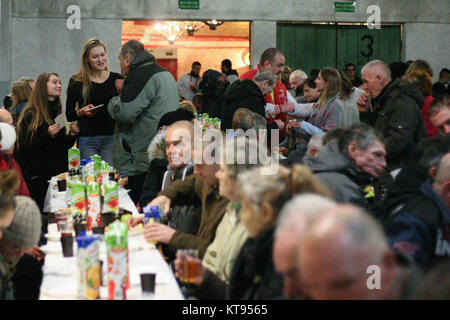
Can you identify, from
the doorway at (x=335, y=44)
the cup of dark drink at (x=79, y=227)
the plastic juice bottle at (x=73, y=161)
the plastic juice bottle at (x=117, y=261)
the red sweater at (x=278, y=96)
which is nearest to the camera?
the plastic juice bottle at (x=117, y=261)

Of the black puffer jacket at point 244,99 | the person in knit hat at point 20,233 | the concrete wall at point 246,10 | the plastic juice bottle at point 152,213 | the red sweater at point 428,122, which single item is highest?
the concrete wall at point 246,10

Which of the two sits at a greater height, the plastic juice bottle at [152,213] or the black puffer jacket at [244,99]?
the black puffer jacket at [244,99]

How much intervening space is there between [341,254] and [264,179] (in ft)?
2.41

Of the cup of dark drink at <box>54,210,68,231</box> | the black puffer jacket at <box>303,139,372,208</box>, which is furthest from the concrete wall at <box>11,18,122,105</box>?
the black puffer jacket at <box>303,139,372,208</box>

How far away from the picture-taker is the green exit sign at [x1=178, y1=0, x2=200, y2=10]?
34.7 ft

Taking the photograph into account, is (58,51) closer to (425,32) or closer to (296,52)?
(296,52)

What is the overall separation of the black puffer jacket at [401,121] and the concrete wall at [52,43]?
20.6 feet

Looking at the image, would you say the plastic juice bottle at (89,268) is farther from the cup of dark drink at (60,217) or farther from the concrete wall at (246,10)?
the concrete wall at (246,10)

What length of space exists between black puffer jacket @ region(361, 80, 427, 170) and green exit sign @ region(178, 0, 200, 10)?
599 centimetres

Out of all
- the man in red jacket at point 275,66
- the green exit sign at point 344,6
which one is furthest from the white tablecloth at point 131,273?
the green exit sign at point 344,6

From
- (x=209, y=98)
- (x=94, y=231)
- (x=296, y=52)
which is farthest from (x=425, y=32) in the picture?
(x=94, y=231)

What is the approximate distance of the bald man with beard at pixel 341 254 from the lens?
1.54 m

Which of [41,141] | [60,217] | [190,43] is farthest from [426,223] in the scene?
[190,43]

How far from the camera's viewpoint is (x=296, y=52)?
11.2 metres
